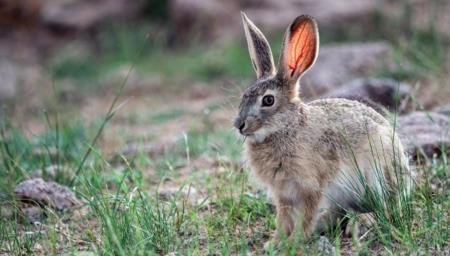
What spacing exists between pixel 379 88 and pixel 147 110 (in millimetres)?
3055

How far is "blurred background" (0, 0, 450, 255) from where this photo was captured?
4.40m

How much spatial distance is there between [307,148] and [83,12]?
29.3ft

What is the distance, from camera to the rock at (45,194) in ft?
16.1

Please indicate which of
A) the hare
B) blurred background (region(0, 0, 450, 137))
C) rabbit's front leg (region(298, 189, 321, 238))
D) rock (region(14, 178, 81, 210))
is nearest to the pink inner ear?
the hare

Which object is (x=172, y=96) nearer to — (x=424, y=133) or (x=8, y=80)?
(x=8, y=80)

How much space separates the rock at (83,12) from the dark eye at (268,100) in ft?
26.9

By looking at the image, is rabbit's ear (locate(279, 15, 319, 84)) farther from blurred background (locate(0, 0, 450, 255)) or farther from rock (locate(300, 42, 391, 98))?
rock (locate(300, 42, 391, 98))

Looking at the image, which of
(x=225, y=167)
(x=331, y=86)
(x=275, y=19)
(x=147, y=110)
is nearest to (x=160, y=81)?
(x=147, y=110)

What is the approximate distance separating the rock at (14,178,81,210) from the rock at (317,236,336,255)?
182 cm

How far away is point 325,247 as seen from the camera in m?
3.84

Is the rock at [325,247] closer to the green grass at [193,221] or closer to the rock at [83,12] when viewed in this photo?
the green grass at [193,221]

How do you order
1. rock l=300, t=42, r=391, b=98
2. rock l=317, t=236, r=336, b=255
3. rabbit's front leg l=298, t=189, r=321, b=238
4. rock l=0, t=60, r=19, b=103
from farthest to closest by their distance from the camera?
rock l=0, t=60, r=19, b=103 → rock l=300, t=42, r=391, b=98 → rabbit's front leg l=298, t=189, r=321, b=238 → rock l=317, t=236, r=336, b=255

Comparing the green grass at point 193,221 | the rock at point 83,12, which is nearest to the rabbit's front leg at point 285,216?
the green grass at point 193,221

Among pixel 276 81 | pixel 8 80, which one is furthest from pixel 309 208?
pixel 8 80
